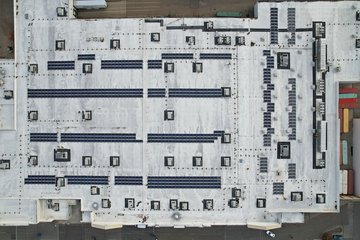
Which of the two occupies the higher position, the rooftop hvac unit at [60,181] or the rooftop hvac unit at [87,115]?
the rooftop hvac unit at [87,115]

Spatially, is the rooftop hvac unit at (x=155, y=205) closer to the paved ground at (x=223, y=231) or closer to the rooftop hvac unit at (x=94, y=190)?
the paved ground at (x=223, y=231)

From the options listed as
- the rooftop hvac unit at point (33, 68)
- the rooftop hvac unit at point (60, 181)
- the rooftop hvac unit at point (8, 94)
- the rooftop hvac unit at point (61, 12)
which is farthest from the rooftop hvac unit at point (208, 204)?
the rooftop hvac unit at point (61, 12)

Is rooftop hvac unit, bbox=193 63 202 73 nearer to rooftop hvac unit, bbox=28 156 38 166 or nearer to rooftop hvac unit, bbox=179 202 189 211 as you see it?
rooftop hvac unit, bbox=179 202 189 211

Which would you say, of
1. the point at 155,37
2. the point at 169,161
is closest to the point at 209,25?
the point at 155,37

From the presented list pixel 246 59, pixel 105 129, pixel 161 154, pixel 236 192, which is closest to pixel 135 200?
pixel 161 154

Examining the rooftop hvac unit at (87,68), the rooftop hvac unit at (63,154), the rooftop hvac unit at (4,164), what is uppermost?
the rooftop hvac unit at (87,68)

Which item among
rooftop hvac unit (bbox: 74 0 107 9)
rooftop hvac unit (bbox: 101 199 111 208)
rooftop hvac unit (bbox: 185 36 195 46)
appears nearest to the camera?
rooftop hvac unit (bbox: 185 36 195 46)

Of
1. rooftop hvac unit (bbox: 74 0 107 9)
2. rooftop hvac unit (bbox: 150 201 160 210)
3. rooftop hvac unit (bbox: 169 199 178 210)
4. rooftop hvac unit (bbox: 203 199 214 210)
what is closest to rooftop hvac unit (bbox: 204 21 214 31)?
rooftop hvac unit (bbox: 74 0 107 9)

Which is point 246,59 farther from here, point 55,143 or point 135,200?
point 55,143

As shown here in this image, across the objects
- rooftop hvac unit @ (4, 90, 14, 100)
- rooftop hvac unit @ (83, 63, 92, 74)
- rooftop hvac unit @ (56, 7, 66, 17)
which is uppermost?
rooftop hvac unit @ (56, 7, 66, 17)
